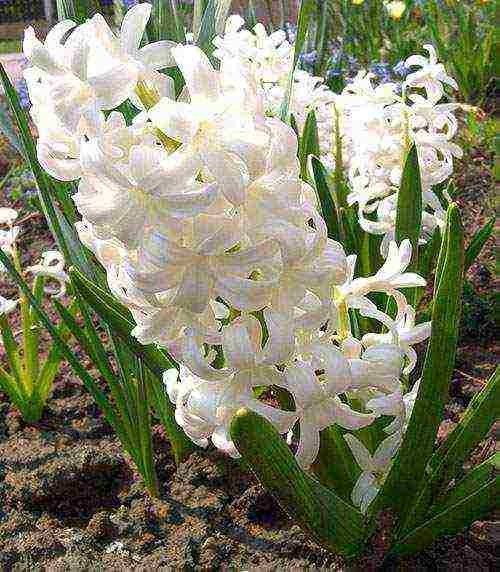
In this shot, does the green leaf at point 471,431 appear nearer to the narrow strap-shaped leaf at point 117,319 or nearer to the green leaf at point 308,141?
the narrow strap-shaped leaf at point 117,319

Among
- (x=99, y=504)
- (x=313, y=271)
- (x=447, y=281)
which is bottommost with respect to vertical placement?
(x=99, y=504)

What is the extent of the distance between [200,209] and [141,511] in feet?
3.54

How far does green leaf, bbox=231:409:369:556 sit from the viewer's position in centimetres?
108

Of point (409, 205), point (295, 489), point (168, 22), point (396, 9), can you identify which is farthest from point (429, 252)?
point (396, 9)

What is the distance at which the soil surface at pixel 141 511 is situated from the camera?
1592mm

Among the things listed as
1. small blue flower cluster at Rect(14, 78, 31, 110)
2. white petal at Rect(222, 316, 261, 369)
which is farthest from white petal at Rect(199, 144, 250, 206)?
small blue flower cluster at Rect(14, 78, 31, 110)

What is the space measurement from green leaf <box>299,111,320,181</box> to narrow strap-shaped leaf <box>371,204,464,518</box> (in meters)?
0.75

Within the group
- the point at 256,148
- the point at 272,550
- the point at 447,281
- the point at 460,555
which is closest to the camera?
the point at 256,148

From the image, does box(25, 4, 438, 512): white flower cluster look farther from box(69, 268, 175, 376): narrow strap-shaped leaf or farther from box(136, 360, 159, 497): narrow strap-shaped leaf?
box(136, 360, 159, 497): narrow strap-shaped leaf

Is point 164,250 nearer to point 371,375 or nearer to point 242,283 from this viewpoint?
point 242,283

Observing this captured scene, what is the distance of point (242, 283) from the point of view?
997 mm

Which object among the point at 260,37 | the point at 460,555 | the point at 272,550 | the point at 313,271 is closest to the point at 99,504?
the point at 272,550

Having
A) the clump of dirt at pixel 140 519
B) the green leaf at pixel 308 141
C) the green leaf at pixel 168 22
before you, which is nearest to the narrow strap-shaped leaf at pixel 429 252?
the green leaf at pixel 308 141

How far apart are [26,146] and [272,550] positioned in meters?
0.97
